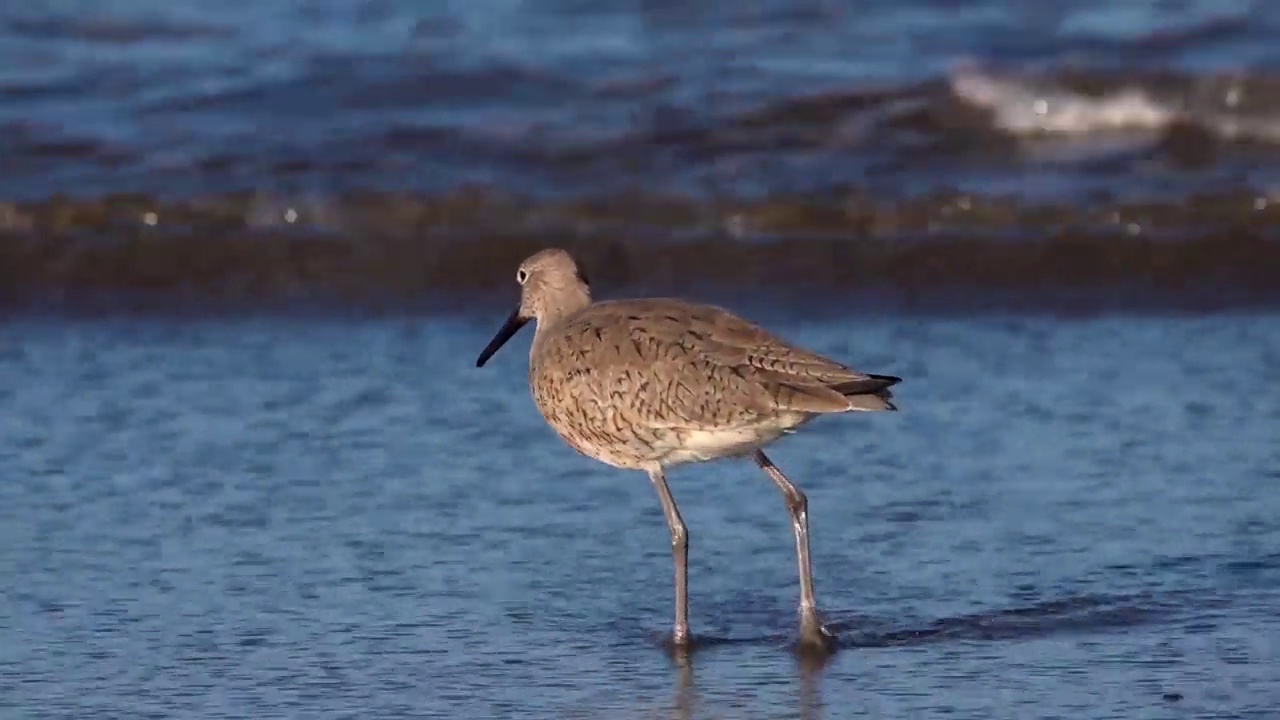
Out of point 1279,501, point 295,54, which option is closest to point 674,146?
point 295,54

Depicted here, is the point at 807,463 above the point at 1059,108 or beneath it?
beneath

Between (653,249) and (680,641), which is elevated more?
(653,249)

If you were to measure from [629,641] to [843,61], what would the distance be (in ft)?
22.2

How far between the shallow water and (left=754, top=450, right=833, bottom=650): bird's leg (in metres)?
0.07

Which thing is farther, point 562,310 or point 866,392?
point 562,310

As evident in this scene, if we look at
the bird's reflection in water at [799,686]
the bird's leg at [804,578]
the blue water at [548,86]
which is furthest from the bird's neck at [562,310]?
the blue water at [548,86]

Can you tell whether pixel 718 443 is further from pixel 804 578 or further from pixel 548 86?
pixel 548 86

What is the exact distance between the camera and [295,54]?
11.4 metres

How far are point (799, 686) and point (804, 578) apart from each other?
0.38 meters

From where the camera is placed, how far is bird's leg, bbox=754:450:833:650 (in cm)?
496

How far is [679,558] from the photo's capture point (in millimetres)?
5145

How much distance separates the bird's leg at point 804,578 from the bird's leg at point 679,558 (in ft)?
0.79

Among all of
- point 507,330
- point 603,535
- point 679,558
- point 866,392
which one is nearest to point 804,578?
point 679,558

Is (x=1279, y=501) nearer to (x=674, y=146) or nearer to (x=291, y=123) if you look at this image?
(x=674, y=146)
